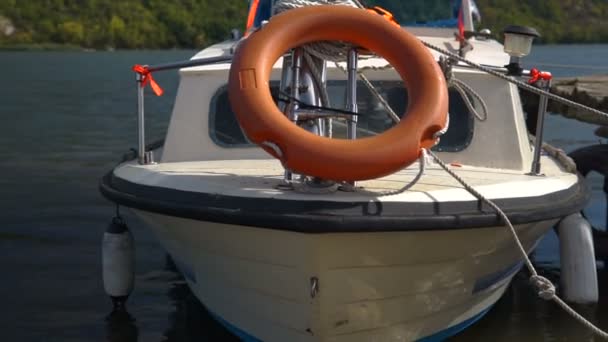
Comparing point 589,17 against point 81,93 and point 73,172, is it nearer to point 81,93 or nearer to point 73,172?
point 81,93

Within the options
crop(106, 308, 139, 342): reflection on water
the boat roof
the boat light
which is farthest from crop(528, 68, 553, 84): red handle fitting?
crop(106, 308, 139, 342): reflection on water

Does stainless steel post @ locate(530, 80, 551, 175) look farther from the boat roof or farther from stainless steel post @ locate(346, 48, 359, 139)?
stainless steel post @ locate(346, 48, 359, 139)

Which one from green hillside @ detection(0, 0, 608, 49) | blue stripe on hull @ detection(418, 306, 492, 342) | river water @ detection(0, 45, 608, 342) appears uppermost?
blue stripe on hull @ detection(418, 306, 492, 342)

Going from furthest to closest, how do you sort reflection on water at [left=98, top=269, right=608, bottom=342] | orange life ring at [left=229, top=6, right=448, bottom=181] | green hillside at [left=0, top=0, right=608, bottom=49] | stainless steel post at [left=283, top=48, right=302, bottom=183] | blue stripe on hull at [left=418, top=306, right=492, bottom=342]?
green hillside at [left=0, top=0, right=608, bottom=49] → reflection on water at [left=98, top=269, right=608, bottom=342] → blue stripe on hull at [left=418, top=306, right=492, bottom=342] → stainless steel post at [left=283, top=48, right=302, bottom=183] → orange life ring at [left=229, top=6, right=448, bottom=181]

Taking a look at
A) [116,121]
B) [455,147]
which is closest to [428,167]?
[455,147]

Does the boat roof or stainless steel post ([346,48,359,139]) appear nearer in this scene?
stainless steel post ([346,48,359,139])

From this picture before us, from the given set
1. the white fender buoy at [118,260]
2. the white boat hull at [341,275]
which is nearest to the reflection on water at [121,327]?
the white fender buoy at [118,260]

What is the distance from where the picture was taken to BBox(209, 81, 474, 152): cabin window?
6.36m

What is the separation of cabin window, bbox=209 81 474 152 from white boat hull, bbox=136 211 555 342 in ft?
3.01

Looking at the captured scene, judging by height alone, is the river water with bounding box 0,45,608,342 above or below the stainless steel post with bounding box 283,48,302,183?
below

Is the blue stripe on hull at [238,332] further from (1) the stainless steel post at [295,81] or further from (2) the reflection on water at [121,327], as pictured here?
(1) the stainless steel post at [295,81]

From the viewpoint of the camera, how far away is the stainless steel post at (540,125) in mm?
5738

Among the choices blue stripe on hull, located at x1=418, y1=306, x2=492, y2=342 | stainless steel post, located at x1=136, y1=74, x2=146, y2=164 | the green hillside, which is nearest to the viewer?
blue stripe on hull, located at x1=418, y1=306, x2=492, y2=342

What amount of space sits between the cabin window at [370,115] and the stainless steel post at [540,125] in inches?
21.6
